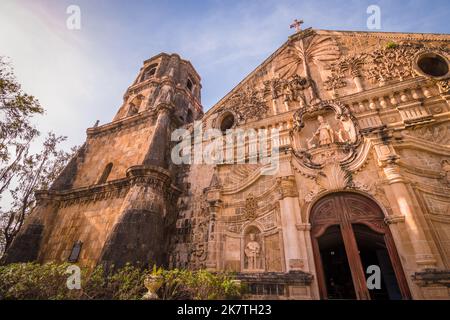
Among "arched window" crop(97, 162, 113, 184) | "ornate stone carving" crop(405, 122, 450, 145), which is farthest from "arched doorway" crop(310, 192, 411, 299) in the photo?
"arched window" crop(97, 162, 113, 184)

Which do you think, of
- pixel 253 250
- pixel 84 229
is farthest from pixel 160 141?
pixel 253 250

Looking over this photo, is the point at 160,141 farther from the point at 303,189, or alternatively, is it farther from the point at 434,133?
the point at 434,133

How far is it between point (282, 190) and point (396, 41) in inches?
317

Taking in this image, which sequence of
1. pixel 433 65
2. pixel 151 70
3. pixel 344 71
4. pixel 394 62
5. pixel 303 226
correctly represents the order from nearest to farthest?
1. pixel 303 226
2. pixel 433 65
3. pixel 394 62
4. pixel 344 71
5. pixel 151 70

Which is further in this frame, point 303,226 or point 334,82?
point 334,82

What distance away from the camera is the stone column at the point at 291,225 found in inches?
242

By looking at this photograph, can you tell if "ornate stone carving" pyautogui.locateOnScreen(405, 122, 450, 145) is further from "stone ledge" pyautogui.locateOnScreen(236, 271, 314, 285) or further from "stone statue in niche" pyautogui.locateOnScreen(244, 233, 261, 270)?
"stone statue in niche" pyautogui.locateOnScreen(244, 233, 261, 270)

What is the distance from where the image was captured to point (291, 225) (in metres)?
6.63

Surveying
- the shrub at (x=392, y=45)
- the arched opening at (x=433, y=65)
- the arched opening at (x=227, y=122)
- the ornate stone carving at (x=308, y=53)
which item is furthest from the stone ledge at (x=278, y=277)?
the shrub at (x=392, y=45)

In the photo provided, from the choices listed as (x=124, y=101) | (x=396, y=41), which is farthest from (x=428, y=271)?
(x=124, y=101)

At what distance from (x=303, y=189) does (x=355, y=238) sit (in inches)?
80.7

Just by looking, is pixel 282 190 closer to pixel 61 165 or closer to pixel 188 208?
pixel 188 208

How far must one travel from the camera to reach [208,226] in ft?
26.4

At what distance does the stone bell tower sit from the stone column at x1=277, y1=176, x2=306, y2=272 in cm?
428
